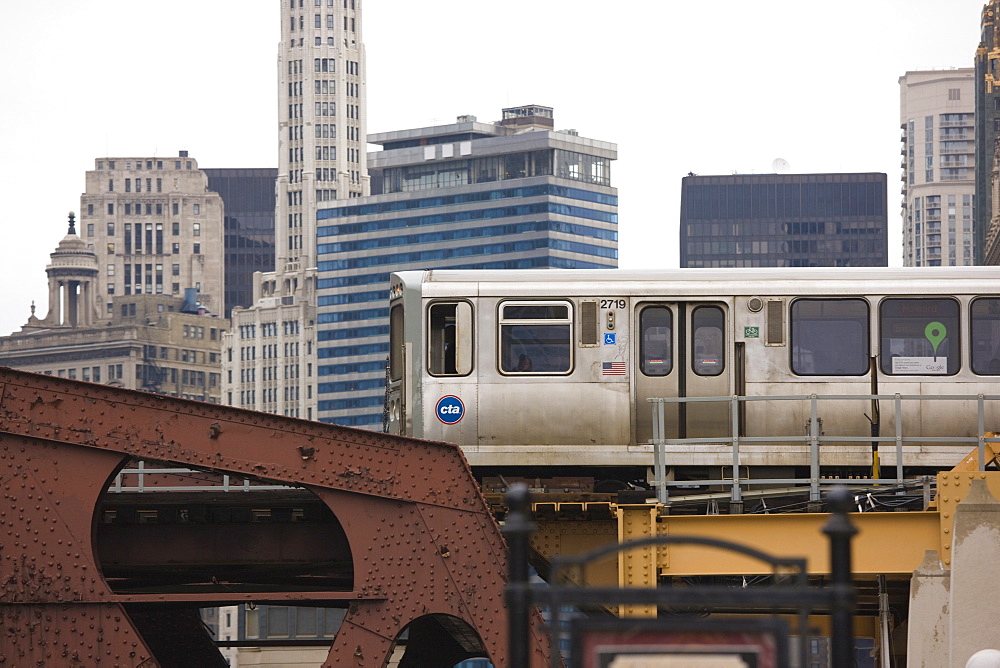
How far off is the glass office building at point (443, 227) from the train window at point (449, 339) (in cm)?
15509

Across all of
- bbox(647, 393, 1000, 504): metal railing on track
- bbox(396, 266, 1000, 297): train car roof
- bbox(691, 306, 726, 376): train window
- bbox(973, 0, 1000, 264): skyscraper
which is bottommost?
bbox(647, 393, 1000, 504): metal railing on track

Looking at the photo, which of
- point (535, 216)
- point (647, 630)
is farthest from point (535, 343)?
point (535, 216)

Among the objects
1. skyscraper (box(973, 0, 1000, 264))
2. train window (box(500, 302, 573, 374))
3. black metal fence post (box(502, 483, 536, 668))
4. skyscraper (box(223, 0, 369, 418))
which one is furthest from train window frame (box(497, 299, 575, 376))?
skyscraper (box(223, 0, 369, 418))

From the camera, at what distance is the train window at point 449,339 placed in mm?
20359

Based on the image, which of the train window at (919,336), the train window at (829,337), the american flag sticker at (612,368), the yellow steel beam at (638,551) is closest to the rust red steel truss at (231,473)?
the yellow steel beam at (638,551)

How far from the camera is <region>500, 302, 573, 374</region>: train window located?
800 inches

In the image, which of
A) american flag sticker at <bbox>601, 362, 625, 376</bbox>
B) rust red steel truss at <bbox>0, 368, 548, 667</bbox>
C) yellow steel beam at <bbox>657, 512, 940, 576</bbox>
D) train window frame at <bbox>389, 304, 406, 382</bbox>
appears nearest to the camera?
rust red steel truss at <bbox>0, 368, 548, 667</bbox>

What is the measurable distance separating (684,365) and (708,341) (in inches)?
17.7

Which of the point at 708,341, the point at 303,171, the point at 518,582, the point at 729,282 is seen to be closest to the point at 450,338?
the point at 708,341

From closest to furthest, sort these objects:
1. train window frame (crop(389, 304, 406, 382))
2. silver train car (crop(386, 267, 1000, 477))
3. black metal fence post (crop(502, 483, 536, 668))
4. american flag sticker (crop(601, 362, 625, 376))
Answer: black metal fence post (crop(502, 483, 536, 668)) < silver train car (crop(386, 267, 1000, 477)) < american flag sticker (crop(601, 362, 625, 376)) < train window frame (crop(389, 304, 406, 382))

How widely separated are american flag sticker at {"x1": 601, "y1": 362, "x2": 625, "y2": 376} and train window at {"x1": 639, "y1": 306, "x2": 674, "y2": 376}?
11.1 inches

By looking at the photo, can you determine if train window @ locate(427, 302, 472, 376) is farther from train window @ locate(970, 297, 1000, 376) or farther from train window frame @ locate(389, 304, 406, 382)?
train window @ locate(970, 297, 1000, 376)

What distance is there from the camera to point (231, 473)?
17984 millimetres

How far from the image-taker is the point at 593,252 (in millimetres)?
180000
